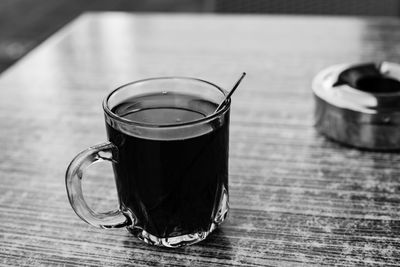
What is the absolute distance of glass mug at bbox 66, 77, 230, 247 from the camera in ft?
1.38

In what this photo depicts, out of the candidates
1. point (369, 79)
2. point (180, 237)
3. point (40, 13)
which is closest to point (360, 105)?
point (369, 79)

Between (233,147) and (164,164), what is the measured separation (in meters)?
0.21

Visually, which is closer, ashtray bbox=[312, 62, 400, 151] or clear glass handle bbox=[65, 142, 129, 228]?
clear glass handle bbox=[65, 142, 129, 228]

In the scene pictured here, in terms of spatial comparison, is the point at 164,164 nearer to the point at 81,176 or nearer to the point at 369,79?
the point at 81,176

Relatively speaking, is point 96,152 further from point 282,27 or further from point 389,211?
point 282,27

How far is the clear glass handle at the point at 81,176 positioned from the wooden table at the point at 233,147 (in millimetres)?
32

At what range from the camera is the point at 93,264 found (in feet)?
1.47

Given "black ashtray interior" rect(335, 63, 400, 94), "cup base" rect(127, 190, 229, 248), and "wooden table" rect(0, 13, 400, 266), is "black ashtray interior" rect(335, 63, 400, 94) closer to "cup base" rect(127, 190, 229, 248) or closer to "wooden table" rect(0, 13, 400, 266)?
"wooden table" rect(0, 13, 400, 266)

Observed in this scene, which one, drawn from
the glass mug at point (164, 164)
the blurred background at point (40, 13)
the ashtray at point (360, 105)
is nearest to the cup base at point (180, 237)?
the glass mug at point (164, 164)

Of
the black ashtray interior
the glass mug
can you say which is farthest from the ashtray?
the glass mug

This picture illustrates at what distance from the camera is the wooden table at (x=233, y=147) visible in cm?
46

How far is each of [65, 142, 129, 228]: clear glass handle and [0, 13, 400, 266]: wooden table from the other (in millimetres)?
32

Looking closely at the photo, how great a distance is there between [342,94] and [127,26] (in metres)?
0.51

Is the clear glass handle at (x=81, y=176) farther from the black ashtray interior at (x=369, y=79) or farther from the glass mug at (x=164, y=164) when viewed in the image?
the black ashtray interior at (x=369, y=79)
